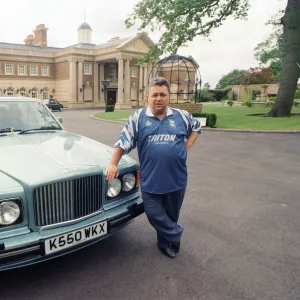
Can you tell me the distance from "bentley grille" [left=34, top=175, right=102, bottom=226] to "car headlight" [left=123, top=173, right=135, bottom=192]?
39 cm

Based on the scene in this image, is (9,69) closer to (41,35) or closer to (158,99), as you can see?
(41,35)

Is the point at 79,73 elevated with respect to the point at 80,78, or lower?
elevated

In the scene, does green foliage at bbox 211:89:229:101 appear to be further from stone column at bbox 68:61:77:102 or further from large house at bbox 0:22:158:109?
stone column at bbox 68:61:77:102

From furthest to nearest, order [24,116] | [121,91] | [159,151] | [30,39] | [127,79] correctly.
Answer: [30,39] < [127,79] < [121,91] < [24,116] < [159,151]

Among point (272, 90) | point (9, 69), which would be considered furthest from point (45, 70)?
point (272, 90)

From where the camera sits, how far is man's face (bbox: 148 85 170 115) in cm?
299

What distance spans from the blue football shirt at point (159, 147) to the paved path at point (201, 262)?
84 cm

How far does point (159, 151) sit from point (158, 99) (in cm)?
54

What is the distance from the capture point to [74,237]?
268 centimetres

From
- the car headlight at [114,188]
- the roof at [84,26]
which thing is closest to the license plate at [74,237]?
the car headlight at [114,188]

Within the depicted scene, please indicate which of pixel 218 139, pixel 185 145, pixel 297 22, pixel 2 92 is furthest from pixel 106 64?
pixel 185 145

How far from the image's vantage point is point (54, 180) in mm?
2574

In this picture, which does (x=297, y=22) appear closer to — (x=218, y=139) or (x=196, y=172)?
(x=218, y=139)

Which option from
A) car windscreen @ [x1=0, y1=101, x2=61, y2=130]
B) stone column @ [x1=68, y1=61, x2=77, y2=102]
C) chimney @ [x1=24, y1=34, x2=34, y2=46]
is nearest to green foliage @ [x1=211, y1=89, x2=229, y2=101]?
stone column @ [x1=68, y1=61, x2=77, y2=102]
